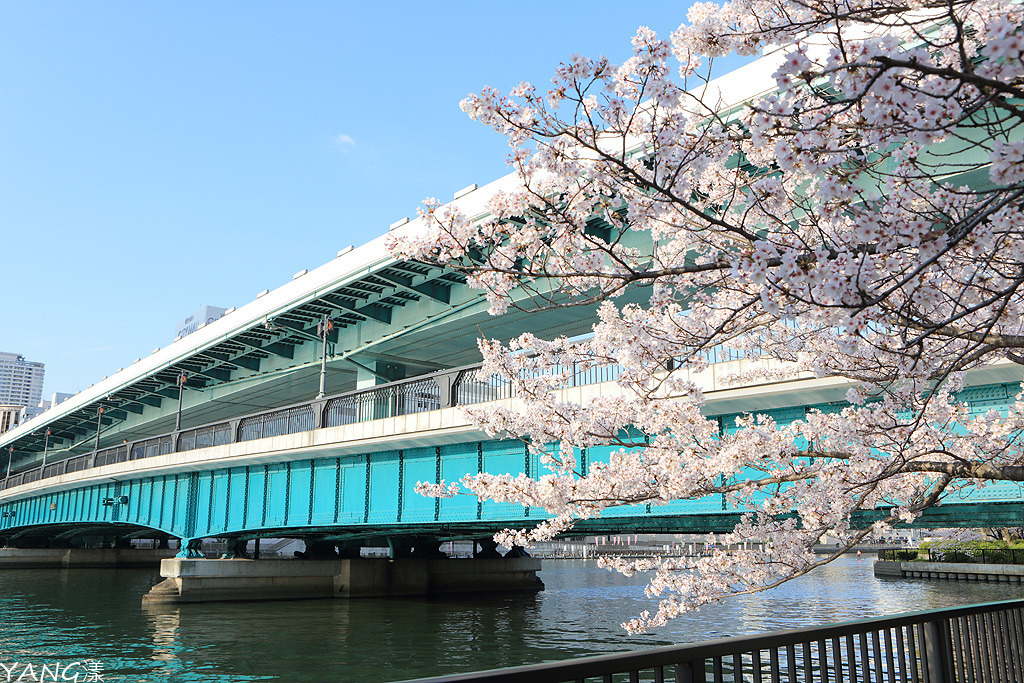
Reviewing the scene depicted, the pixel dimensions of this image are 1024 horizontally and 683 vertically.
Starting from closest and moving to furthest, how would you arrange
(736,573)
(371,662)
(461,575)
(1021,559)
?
1. (736,573)
2. (371,662)
3. (461,575)
4. (1021,559)

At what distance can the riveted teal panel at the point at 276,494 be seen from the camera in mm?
30609

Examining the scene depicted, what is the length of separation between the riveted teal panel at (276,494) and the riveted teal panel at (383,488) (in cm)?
539

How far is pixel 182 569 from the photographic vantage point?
32.7 m

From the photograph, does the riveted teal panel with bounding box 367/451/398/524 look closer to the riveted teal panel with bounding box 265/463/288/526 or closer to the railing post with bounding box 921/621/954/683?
the riveted teal panel with bounding box 265/463/288/526

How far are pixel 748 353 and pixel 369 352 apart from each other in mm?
27159

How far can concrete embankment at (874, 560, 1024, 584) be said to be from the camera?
153 ft

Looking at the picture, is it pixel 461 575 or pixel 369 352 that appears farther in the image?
pixel 461 575

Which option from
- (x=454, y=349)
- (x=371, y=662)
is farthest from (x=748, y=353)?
(x=454, y=349)

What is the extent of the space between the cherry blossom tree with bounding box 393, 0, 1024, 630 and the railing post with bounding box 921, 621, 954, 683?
1396 millimetres

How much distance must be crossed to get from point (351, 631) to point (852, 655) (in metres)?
21.2

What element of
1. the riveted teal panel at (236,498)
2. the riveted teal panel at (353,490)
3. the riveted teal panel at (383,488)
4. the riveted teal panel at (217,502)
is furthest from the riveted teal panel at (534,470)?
the riveted teal panel at (217,502)

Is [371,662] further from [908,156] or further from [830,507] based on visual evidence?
[908,156]

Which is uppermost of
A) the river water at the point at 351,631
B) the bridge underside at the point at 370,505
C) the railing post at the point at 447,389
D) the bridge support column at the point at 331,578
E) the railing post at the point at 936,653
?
the railing post at the point at 447,389

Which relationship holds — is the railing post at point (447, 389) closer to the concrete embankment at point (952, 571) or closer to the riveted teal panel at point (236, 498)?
the riveted teal panel at point (236, 498)
